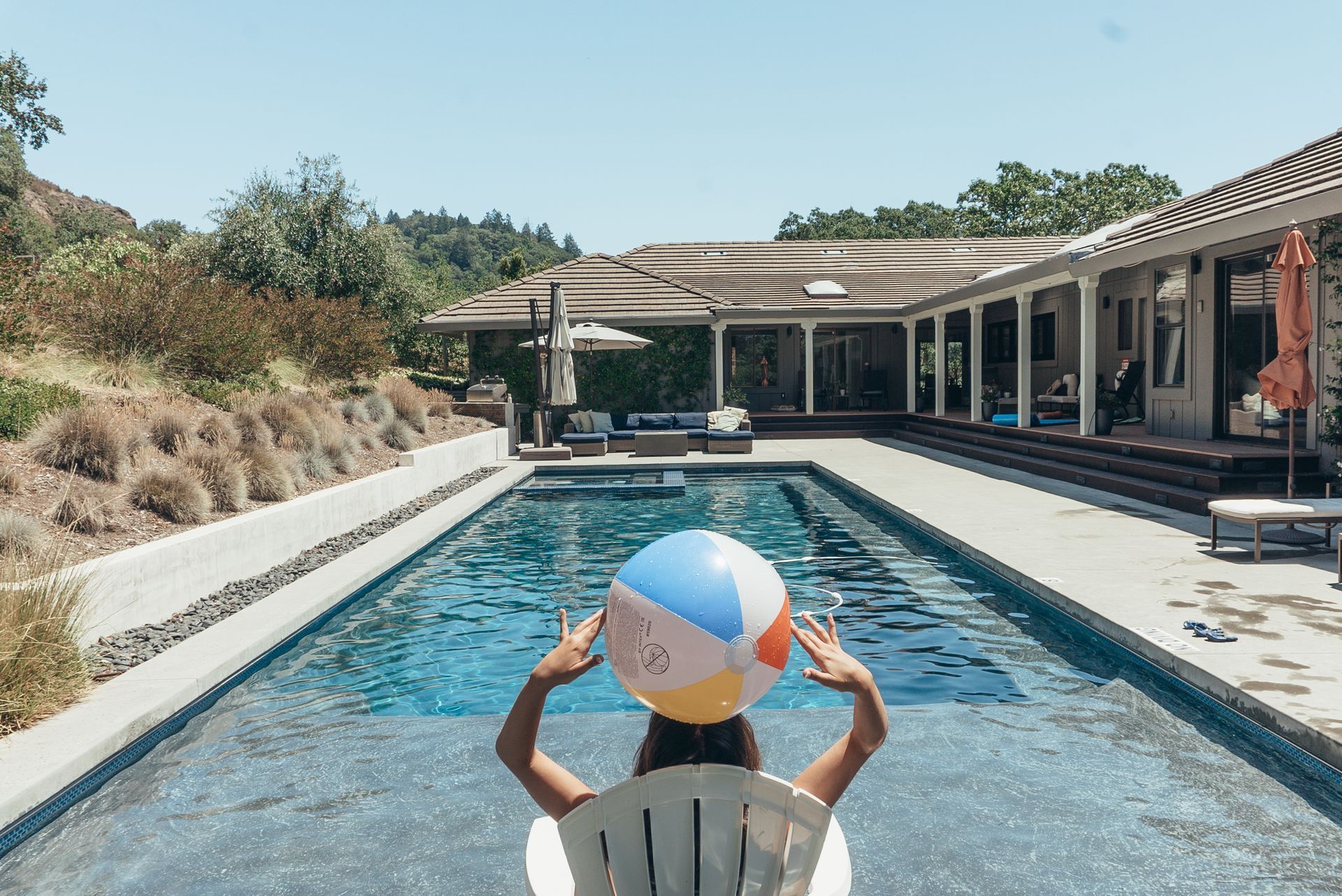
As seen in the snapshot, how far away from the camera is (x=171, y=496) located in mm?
8305

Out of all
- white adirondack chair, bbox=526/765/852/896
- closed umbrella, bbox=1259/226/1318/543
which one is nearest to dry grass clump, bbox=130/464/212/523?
white adirondack chair, bbox=526/765/852/896

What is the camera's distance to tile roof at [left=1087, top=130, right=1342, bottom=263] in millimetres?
9945

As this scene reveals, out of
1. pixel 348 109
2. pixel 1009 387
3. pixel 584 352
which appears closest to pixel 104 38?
pixel 348 109

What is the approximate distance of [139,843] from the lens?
144 inches

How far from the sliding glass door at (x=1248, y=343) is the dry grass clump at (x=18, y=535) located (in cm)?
1230

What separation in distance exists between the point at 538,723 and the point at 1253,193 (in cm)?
1252

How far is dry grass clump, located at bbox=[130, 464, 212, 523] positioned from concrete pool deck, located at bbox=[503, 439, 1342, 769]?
6731 mm

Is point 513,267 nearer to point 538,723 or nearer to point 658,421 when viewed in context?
point 658,421

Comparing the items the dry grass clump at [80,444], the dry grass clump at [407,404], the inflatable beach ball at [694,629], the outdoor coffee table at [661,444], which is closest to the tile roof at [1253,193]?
the outdoor coffee table at [661,444]

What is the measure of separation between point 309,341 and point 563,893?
54.4ft

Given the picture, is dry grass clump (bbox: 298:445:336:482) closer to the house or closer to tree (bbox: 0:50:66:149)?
the house

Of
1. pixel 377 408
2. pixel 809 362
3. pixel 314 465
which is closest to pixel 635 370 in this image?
pixel 809 362

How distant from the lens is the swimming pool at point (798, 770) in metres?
3.42

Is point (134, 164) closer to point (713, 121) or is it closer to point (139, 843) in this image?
point (713, 121)
